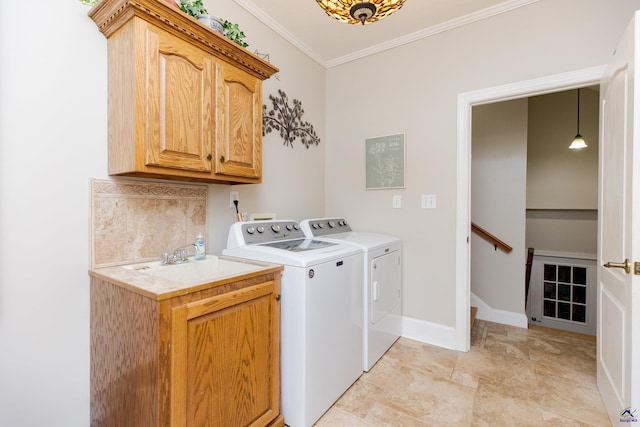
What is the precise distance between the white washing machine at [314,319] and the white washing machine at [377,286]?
0.32 ft

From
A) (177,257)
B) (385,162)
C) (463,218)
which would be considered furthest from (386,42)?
(177,257)

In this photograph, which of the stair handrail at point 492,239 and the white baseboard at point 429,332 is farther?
the stair handrail at point 492,239

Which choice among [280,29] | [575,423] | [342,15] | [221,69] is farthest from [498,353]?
[280,29]

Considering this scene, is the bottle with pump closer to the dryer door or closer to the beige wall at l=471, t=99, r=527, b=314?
the dryer door

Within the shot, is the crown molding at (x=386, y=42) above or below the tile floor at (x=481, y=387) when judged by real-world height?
above

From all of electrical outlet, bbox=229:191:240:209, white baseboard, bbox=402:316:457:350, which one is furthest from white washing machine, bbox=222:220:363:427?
white baseboard, bbox=402:316:457:350

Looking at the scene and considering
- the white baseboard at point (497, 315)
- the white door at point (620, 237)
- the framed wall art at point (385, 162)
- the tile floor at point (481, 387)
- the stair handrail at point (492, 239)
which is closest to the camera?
the white door at point (620, 237)

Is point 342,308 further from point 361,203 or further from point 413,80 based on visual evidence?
point 413,80

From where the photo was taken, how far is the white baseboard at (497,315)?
281cm

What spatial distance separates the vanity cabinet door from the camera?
3.47 feet

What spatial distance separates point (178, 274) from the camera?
1.41m

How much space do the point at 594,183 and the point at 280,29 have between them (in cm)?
456

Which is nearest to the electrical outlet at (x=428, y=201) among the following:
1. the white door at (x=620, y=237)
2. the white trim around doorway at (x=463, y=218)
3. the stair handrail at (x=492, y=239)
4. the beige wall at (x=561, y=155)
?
the white trim around doorway at (x=463, y=218)

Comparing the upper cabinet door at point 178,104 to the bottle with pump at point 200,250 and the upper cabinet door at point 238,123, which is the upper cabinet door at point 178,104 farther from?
the bottle with pump at point 200,250
